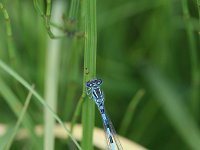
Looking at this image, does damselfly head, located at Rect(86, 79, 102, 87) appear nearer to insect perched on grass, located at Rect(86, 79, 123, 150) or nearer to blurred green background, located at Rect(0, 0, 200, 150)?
insect perched on grass, located at Rect(86, 79, 123, 150)

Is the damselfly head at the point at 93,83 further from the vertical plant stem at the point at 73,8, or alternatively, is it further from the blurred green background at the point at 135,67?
the blurred green background at the point at 135,67

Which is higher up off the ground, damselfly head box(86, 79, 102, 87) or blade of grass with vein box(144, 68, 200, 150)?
damselfly head box(86, 79, 102, 87)

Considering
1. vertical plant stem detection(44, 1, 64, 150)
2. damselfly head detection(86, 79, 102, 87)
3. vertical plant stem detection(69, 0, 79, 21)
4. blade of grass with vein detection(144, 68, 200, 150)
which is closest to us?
damselfly head detection(86, 79, 102, 87)

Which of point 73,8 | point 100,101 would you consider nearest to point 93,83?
point 100,101

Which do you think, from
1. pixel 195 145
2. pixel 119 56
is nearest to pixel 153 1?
pixel 119 56

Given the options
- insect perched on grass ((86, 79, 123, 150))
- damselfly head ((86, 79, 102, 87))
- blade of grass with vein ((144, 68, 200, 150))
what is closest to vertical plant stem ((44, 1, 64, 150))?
insect perched on grass ((86, 79, 123, 150))
